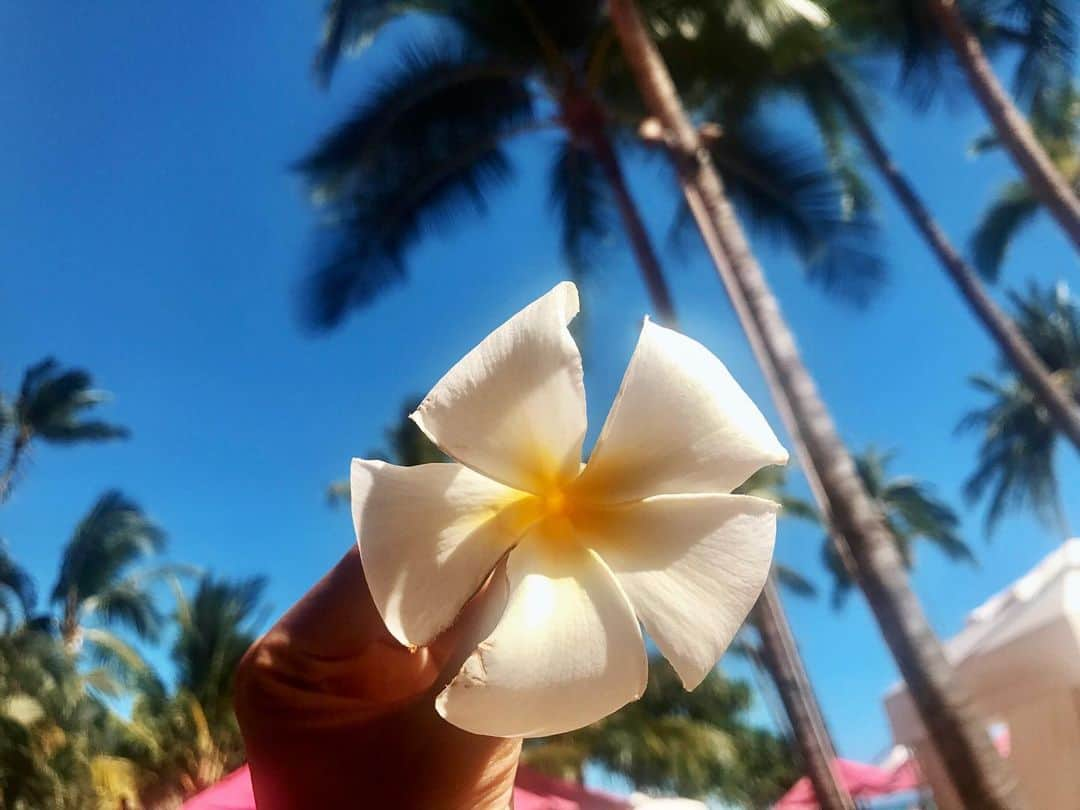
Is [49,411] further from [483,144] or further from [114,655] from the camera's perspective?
[483,144]

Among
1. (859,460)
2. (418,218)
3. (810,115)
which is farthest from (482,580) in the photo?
(859,460)

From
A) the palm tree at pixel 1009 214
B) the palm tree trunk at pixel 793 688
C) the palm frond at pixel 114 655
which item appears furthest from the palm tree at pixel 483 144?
the palm frond at pixel 114 655

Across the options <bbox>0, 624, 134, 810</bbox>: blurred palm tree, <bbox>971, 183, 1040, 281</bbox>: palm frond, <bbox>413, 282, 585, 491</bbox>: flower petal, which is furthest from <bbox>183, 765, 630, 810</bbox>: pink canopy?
<bbox>971, 183, 1040, 281</bbox>: palm frond

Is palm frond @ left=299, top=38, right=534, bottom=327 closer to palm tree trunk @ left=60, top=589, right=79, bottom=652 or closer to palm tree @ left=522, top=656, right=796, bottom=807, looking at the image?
palm tree @ left=522, top=656, right=796, bottom=807

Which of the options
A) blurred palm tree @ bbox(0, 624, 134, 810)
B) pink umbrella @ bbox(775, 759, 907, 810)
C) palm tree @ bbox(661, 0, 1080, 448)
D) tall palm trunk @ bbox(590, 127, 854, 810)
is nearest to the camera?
tall palm trunk @ bbox(590, 127, 854, 810)

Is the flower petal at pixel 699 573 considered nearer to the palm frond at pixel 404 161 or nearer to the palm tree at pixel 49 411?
the palm frond at pixel 404 161

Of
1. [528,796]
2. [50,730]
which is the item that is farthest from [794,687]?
[50,730]

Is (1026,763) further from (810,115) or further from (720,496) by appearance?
(720,496)
